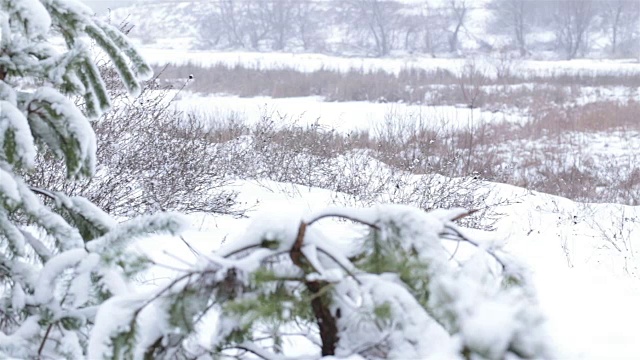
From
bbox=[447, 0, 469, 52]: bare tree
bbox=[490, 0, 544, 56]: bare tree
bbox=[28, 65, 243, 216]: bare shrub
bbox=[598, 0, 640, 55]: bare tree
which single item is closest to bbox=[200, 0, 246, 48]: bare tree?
bbox=[447, 0, 469, 52]: bare tree

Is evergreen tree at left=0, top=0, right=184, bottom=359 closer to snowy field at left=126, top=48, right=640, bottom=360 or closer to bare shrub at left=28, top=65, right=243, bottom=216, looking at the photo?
snowy field at left=126, top=48, right=640, bottom=360

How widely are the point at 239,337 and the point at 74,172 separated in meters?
0.73

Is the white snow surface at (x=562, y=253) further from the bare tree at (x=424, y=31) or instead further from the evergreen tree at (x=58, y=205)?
the bare tree at (x=424, y=31)

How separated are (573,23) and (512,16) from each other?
5.05m

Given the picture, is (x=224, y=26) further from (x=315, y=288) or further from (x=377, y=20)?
(x=315, y=288)

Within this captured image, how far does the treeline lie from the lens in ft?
194

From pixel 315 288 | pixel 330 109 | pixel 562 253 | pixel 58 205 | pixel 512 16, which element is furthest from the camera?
pixel 512 16

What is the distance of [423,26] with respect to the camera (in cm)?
6169

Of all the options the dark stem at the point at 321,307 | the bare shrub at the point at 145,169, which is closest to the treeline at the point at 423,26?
the bare shrub at the point at 145,169

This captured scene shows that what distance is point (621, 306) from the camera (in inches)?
150

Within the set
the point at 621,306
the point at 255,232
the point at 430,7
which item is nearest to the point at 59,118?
the point at 255,232

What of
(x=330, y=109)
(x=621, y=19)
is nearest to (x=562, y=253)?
(x=330, y=109)

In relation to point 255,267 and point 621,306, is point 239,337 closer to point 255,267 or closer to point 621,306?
point 255,267

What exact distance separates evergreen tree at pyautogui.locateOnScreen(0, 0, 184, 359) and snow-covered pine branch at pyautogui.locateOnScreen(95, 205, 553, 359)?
0.73ft
